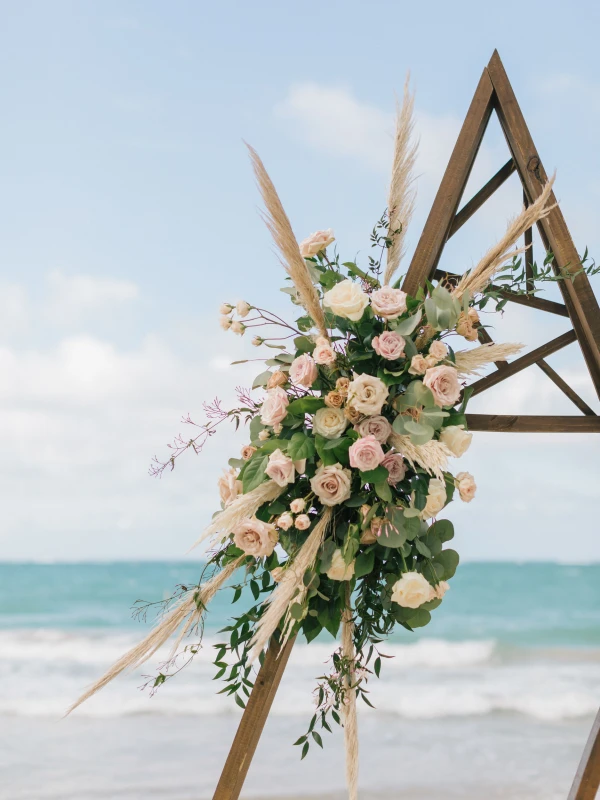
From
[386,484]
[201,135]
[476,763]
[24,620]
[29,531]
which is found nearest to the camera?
[386,484]

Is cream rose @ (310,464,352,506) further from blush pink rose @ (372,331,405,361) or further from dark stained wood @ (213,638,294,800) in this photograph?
dark stained wood @ (213,638,294,800)

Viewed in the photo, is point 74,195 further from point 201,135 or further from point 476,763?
point 476,763

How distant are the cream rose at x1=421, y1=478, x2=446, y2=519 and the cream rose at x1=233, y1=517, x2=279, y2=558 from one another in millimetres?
355

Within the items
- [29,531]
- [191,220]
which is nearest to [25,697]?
[191,220]

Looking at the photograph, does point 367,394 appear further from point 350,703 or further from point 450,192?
point 350,703

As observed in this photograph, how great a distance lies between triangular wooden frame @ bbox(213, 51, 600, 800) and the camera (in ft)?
6.33

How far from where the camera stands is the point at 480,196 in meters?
2.21

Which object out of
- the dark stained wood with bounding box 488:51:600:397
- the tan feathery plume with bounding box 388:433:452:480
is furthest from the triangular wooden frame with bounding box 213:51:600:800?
the tan feathery plume with bounding box 388:433:452:480

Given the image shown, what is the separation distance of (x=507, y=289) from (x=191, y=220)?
26.2 feet

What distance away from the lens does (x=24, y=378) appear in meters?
12.5

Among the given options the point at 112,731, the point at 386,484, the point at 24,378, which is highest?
the point at 24,378

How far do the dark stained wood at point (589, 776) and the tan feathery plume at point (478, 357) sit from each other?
1142 millimetres

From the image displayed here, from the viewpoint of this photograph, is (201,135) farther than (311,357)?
Yes

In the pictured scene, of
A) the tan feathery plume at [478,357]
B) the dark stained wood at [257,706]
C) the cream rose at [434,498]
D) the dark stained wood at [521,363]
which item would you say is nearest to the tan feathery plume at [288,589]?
the dark stained wood at [257,706]
